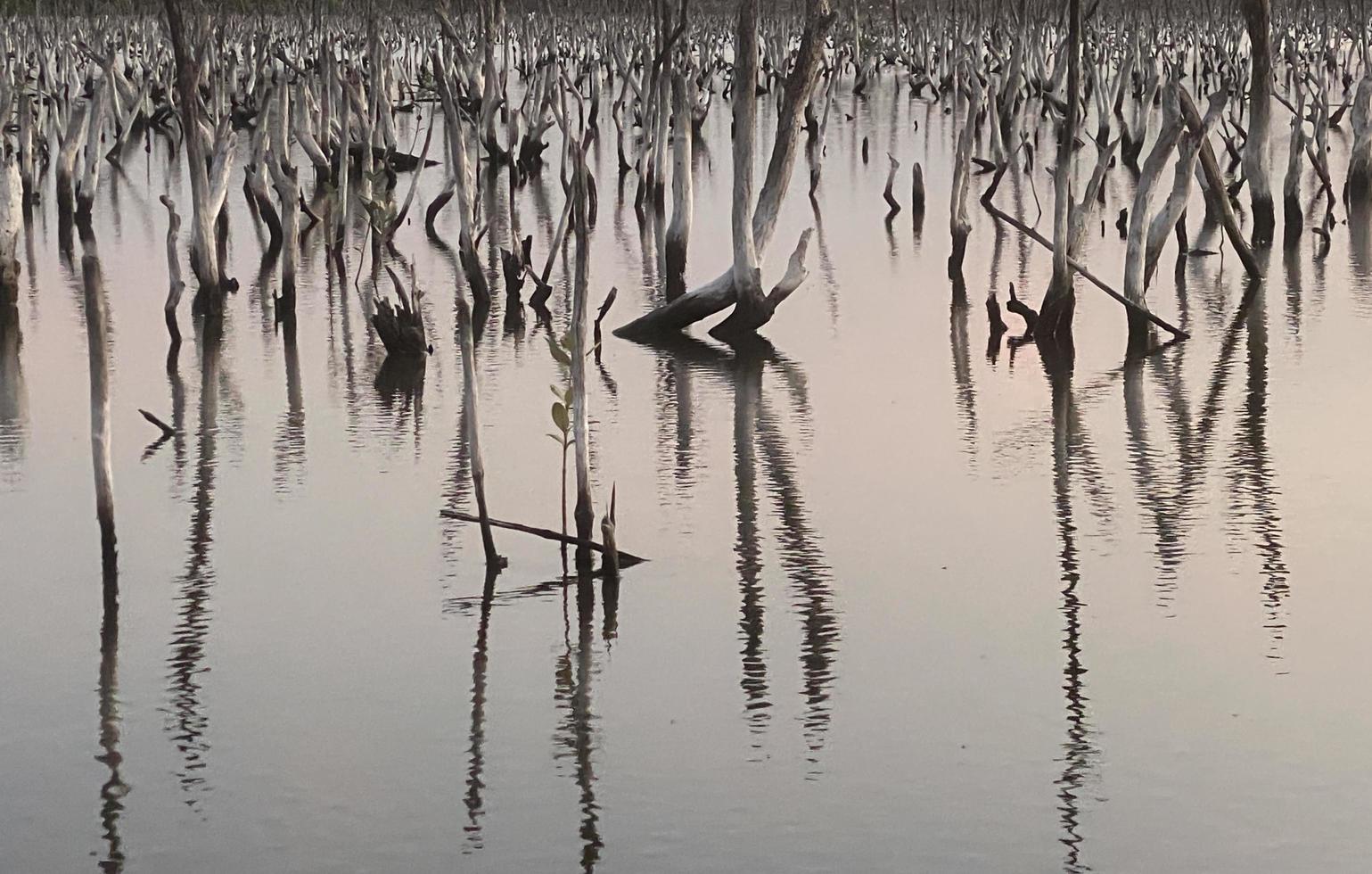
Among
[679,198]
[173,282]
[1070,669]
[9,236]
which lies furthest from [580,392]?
[9,236]

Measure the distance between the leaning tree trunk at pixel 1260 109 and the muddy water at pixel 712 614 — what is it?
10.5 feet

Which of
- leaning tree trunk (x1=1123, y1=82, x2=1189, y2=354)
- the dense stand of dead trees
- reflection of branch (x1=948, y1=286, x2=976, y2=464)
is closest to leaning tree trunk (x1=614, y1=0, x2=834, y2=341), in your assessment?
the dense stand of dead trees

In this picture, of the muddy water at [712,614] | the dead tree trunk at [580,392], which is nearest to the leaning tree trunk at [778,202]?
the muddy water at [712,614]

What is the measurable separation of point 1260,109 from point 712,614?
9587 mm

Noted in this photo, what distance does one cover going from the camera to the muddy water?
4988 mm

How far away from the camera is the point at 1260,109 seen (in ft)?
49.0

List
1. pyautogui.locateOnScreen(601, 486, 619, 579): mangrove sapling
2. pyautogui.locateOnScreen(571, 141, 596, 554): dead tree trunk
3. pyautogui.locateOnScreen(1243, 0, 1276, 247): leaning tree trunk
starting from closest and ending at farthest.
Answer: pyautogui.locateOnScreen(571, 141, 596, 554): dead tree trunk < pyautogui.locateOnScreen(601, 486, 619, 579): mangrove sapling < pyautogui.locateOnScreen(1243, 0, 1276, 247): leaning tree trunk

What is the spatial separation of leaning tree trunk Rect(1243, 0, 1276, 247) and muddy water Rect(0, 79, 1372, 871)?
3.19 m

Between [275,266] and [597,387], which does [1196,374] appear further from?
[275,266]

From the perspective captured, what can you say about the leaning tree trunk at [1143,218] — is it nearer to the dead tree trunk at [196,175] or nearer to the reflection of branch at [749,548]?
the reflection of branch at [749,548]

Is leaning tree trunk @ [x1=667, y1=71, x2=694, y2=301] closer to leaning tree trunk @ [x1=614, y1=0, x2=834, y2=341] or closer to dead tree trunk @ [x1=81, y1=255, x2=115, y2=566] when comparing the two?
leaning tree trunk @ [x1=614, y1=0, x2=834, y2=341]

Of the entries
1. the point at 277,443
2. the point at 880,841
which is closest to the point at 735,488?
the point at 277,443

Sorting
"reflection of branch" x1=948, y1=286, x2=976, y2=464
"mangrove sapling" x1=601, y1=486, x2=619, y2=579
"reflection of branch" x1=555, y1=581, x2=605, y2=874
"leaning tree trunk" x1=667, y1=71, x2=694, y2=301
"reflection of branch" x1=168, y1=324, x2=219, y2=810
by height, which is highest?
"leaning tree trunk" x1=667, y1=71, x2=694, y2=301

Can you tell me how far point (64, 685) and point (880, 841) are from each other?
2435 mm
